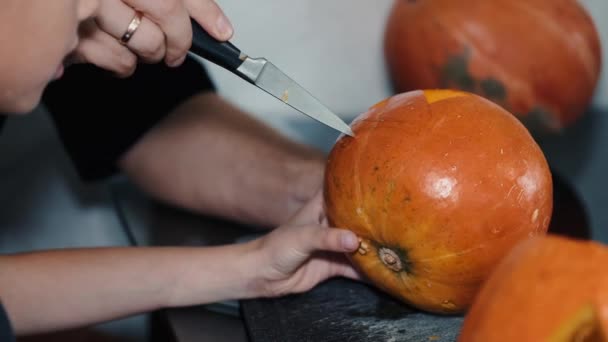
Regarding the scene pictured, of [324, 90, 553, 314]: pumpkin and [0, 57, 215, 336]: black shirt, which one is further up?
[324, 90, 553, 314]: pumpkin

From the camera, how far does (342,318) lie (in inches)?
31.0

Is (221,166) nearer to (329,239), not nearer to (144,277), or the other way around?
(144,277)

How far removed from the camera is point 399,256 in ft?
2.32

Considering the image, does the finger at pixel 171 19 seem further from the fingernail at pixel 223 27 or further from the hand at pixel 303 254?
the hand at pixel 303 254

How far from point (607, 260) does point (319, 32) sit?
102cm

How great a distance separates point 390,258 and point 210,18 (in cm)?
29

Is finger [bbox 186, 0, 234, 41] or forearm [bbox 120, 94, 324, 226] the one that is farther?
forearm [bbox 120, 94, 324, 226]

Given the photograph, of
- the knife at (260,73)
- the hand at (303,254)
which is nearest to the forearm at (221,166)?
the hand at (303,254)

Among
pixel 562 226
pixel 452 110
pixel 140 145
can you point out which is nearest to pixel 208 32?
pixel 452 110

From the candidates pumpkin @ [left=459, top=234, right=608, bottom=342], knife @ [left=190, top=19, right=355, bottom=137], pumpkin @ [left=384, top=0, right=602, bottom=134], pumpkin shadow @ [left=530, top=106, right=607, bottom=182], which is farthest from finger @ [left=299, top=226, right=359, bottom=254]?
pumpkin shadow @ [left=530, top=106, right=607, bottom=182]

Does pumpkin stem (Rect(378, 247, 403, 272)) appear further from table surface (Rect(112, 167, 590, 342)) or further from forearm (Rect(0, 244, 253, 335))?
forearm (Rect(0, 244, 253, 335))

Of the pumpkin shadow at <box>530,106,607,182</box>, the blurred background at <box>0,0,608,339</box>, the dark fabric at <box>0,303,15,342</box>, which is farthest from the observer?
the pumpkin shadow at <box>530,106,607,182</box>

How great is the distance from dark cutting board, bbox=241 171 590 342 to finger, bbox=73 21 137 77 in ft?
0.93

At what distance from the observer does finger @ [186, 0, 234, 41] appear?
2.50ft
